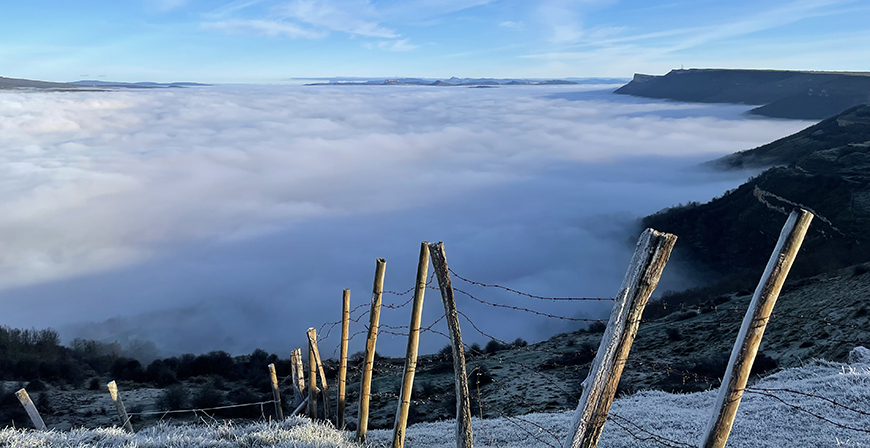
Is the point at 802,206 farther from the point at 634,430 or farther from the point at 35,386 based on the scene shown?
the point at 35,386

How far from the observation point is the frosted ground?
20.0 feet

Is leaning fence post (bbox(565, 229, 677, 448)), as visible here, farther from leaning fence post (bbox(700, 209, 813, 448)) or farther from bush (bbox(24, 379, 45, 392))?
bush (bbox(24, 379, 45, 392))

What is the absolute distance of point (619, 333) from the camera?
12.9ft

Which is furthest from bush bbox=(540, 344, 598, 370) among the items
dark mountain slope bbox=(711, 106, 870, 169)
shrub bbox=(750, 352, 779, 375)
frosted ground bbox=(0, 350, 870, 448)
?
dark mountain slope bbox=(711, 106, 870, 169)

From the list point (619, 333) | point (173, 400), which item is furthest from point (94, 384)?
point (619, 333)

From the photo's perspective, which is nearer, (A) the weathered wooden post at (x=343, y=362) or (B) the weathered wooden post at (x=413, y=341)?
(B) the weathered wooden post at (x=413, y=341)

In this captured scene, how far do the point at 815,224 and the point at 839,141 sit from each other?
39871 millimetres

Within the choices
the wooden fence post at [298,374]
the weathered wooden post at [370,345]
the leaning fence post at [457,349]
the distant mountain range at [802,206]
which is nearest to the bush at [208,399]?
the wooden fence post at [298,374]

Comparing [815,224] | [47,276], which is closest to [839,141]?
[815,224]

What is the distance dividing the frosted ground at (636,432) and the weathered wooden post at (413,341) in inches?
32.5

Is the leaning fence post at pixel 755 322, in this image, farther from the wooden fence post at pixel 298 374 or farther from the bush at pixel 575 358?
the bush at pixel 575 358

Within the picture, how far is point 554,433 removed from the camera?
7.69m

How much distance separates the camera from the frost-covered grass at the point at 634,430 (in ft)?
20.0

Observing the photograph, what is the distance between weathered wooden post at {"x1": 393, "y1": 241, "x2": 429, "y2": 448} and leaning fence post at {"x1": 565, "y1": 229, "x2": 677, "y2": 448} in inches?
90.8
